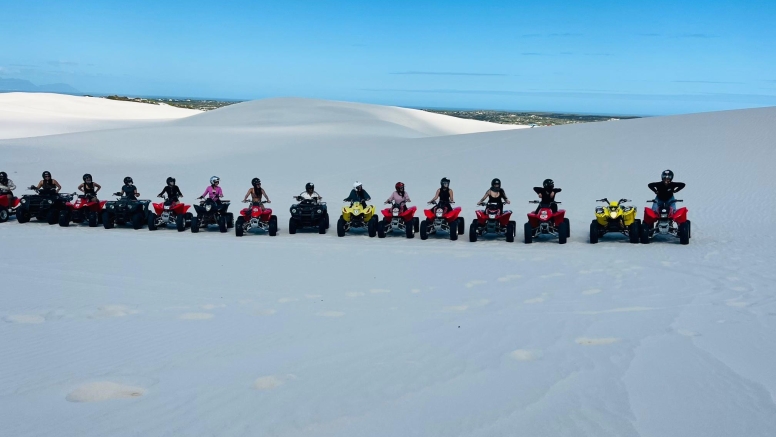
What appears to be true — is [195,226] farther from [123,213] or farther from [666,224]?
[666,224]

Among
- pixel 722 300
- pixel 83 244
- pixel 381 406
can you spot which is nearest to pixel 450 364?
pixel 381 406

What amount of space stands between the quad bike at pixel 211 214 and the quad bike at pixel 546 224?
6071mm

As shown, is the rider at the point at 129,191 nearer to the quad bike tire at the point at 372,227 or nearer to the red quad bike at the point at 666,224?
the quad bike tire at the point at 372,227

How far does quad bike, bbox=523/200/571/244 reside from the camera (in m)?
12.0

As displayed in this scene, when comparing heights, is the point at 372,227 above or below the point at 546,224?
below

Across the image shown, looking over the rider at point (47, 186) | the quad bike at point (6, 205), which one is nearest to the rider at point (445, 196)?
the rider at point (47, 186)

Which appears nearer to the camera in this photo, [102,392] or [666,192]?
[102,392]

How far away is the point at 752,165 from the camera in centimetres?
2023

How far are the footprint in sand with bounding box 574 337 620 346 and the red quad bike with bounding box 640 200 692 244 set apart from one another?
6.52 metres

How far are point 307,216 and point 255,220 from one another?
3.41ft

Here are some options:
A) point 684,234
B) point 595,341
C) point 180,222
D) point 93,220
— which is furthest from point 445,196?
point 93,220

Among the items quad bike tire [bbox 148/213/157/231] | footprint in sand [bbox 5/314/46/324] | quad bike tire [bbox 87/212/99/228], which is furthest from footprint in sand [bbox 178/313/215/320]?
quad bike tire [bbox 87/212/99/228]

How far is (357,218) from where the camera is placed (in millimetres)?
12953

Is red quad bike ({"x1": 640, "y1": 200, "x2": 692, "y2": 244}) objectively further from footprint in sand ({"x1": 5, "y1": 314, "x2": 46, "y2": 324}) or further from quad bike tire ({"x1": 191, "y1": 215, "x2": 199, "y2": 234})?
footprint in sand ({"x1": 5, "y1": 314, "x2": 46, "y2": 324})
